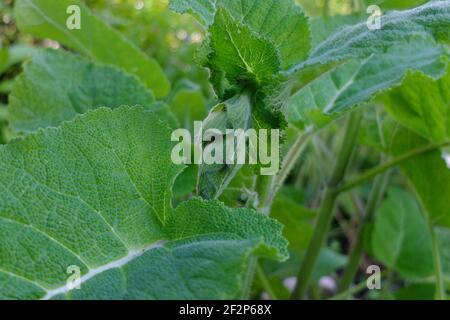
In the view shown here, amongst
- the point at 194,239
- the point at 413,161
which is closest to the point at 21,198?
the point at 194,239

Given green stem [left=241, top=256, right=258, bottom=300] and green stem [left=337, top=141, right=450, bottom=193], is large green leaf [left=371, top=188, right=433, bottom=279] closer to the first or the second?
green stem [left=337, top=141, right=450, bottom=193]

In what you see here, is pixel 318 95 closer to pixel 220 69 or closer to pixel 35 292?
pixel 220 69

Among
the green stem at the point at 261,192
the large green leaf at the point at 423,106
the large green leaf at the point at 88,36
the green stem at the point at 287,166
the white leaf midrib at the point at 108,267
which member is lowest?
the white leaf midrib at the point at 108,267

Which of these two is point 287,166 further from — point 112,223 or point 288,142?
point 112,223

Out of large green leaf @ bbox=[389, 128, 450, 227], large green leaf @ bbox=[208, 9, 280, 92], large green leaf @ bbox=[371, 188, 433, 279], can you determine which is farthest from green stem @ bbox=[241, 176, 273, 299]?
large green leaf @ bbox=[371, 188, 433, 279]

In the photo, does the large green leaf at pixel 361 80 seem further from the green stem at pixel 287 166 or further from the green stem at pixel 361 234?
the green stem at pixel 361 234

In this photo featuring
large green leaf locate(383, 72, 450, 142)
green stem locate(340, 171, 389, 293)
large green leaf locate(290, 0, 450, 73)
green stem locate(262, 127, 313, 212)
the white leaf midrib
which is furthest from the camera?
green stem locate(340, 171, 389, 293)

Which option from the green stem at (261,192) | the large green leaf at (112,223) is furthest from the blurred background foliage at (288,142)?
the large green leaf at (112,223)
